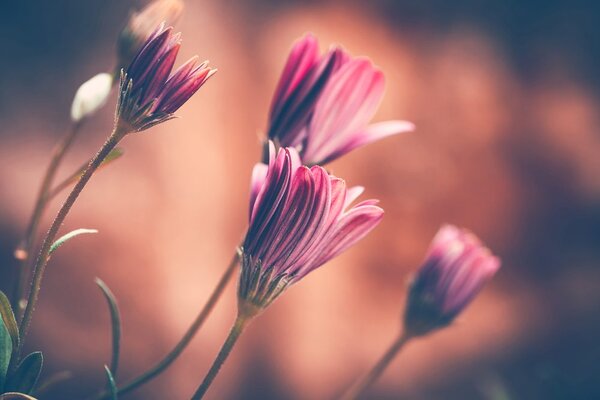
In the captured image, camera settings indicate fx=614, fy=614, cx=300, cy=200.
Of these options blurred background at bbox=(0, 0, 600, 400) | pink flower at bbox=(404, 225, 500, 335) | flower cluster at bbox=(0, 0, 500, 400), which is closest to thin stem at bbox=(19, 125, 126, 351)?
flower cluster at bbox=(0, 0, 500, 400)

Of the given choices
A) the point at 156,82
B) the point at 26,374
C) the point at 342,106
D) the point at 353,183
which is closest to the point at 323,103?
the point at 342,106

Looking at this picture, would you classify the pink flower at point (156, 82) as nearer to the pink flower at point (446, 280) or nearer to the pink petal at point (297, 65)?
the pink petal at point (297, 65)

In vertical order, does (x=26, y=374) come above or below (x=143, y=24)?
below

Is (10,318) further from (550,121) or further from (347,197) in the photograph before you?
(550,121)

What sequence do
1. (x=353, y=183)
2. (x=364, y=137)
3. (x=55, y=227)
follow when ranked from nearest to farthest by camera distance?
(x=55, y=227) → (x=364, y=137) → (x=353, y=183)

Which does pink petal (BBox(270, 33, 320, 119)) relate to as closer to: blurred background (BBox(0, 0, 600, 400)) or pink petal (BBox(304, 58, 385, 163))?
pink petal (BBox(304, 58, 385, 163))

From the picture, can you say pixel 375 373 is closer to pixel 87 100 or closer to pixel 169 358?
pixel 169 358

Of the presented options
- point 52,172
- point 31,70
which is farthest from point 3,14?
point 52,172
